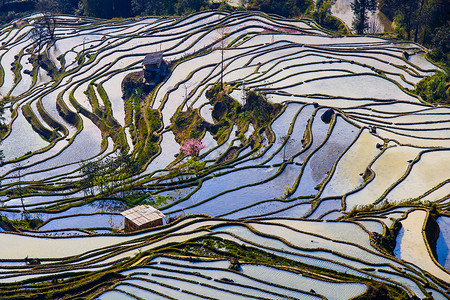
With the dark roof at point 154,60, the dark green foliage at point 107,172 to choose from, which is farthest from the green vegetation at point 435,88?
the dark roof at point 154,60

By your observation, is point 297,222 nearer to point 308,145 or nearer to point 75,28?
point 308,145

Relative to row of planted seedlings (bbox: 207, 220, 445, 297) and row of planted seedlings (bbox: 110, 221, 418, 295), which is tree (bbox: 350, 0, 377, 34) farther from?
row of planted seedlings (bbox: 110, 221, 418, 295)

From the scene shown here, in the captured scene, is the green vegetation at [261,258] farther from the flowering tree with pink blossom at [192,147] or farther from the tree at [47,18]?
the tree at [47,18]

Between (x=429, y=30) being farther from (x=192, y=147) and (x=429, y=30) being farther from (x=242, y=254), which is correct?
(x=242, y=254)

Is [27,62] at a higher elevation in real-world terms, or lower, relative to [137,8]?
lower

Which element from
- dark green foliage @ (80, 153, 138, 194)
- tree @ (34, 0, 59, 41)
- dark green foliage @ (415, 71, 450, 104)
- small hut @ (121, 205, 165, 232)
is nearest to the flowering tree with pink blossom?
dark green foliage @ (80, 153, 138, 194)

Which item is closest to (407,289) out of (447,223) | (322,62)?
(447,223)
